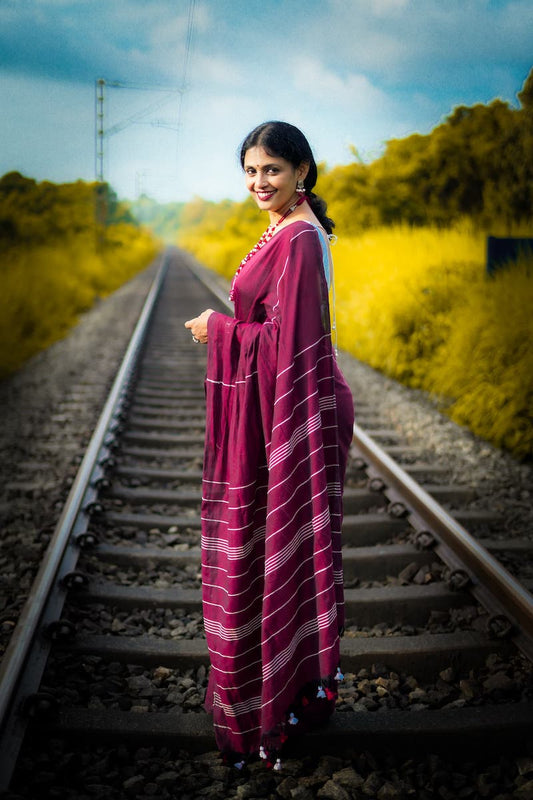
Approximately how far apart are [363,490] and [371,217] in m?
11.7

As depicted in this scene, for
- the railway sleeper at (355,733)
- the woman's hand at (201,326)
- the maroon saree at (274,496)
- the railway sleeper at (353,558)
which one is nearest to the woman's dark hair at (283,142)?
the maroon saree at (274,496)

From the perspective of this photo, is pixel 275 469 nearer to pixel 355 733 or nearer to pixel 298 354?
pixel 298 354

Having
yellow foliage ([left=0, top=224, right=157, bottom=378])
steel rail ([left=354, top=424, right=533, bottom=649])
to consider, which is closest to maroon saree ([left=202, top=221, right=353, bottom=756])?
steel rail ([left=354, top=424, right=533, bottom=649])

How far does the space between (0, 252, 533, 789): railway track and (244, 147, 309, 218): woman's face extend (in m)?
1.78

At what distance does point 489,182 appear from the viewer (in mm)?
13062

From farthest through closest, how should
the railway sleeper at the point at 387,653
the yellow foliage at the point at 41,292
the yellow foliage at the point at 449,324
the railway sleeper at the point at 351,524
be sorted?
the yellow foliage at the point at 41,292, the yellow foliage at the point at 449,324, the railway sleeper at the point at 351,524, the railway sleeper at the point at 387,653

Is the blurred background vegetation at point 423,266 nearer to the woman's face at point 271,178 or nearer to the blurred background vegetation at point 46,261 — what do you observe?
the blurred background vegetation at point 46,261

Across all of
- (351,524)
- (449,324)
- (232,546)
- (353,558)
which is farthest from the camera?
(449,324)

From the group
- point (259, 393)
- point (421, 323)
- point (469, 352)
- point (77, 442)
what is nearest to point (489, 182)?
point (421, 323)

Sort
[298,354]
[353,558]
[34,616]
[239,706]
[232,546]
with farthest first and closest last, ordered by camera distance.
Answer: [353,558] → [34,616] → [239,706] → [232,546] → [298,354]

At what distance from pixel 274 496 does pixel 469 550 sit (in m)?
1.63

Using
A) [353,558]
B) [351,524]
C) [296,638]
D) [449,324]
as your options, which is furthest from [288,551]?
[449,324]

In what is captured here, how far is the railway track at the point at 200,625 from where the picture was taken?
7.59ft

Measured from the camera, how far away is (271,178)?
1.97 m
